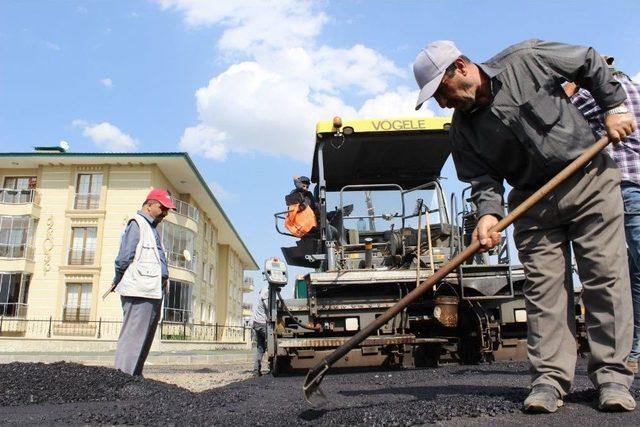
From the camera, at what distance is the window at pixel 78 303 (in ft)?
100

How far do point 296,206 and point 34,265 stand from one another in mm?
29541

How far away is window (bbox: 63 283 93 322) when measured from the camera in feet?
100

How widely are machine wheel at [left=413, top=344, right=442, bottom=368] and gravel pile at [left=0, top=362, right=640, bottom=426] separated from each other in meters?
0.90

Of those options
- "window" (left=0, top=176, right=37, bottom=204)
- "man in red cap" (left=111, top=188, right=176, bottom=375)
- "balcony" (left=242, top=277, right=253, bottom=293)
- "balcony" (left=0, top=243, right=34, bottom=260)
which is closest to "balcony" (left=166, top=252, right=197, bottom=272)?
"balcony" (left=0, top=243, right=34, bottom=260)

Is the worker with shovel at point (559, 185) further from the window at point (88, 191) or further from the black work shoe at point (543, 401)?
the window at point (88, 191)

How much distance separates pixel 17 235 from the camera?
3228 cm

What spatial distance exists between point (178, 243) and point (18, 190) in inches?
382

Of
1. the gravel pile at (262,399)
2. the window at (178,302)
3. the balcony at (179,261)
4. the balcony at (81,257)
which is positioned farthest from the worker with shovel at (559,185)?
the balcony at (179,261)

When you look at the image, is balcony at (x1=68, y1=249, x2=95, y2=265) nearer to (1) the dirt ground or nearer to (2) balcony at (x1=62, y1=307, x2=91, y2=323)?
(2) balcony at (x1=62, y1=307, x2=91, y2=323)

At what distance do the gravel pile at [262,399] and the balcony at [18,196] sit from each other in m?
31.2

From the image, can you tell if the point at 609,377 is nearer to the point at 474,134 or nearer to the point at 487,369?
the point at 474,134

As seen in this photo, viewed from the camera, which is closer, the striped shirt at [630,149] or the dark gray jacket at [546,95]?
the dark gray jacket at [546,95]

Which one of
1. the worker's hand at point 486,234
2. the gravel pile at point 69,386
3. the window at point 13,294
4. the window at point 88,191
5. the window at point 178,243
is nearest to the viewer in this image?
the worker's hand at point 486,234

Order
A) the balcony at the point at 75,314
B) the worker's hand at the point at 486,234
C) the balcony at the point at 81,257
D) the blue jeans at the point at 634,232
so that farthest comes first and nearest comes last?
1. the balcony at the point at 81,257
2. the balcony at the point at 75,314
3. the blue jeans at the point at 634,232
4. the worker's hand at the point at 486,234
